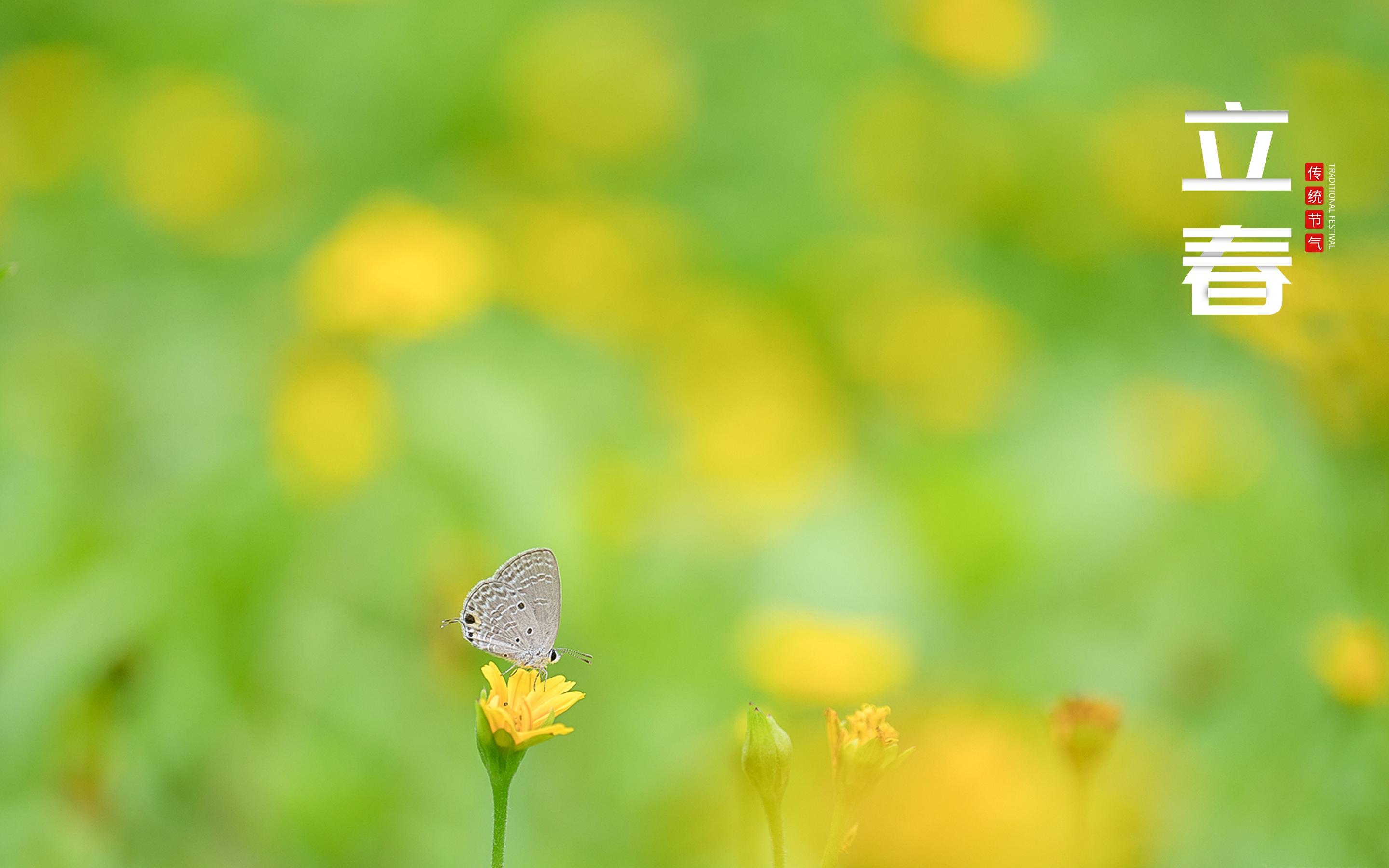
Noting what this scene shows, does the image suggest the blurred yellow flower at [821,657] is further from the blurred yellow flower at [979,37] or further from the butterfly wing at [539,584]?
the blurred yellow flower at [979,37]

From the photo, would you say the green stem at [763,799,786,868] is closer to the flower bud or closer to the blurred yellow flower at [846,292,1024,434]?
the flower bud

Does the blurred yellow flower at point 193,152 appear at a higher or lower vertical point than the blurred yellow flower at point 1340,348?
higher

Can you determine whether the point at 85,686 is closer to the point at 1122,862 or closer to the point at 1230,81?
the point at 1122,862

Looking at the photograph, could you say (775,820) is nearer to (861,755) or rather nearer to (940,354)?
(861,755)

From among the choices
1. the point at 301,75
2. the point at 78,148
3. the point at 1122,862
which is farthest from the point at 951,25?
the point at 1122,862

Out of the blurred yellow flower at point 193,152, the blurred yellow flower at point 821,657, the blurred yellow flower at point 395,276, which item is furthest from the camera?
the blurred yellow flower at point 193,152

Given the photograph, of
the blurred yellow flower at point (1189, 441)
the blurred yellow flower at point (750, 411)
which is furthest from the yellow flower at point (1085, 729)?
the blurred yellow flower at point (1189, 441)

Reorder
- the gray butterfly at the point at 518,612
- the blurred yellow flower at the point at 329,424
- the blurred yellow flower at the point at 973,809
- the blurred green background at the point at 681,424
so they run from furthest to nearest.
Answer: the blurred yellow flower at the point at 329,424
the blurred green background at the point at 681,424
the blurred yellow flower at the point at 973,809
the gray butterfly at the point at 518,612

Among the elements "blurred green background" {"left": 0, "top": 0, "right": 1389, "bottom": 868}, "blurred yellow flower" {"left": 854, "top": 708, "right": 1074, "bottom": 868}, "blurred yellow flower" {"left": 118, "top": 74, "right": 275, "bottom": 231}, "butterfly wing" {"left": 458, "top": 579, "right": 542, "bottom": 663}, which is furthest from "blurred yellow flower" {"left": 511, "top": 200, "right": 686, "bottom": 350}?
"butterfly wing" {"left": 458, "top": 579, "right": 542, "bottom": 663}
